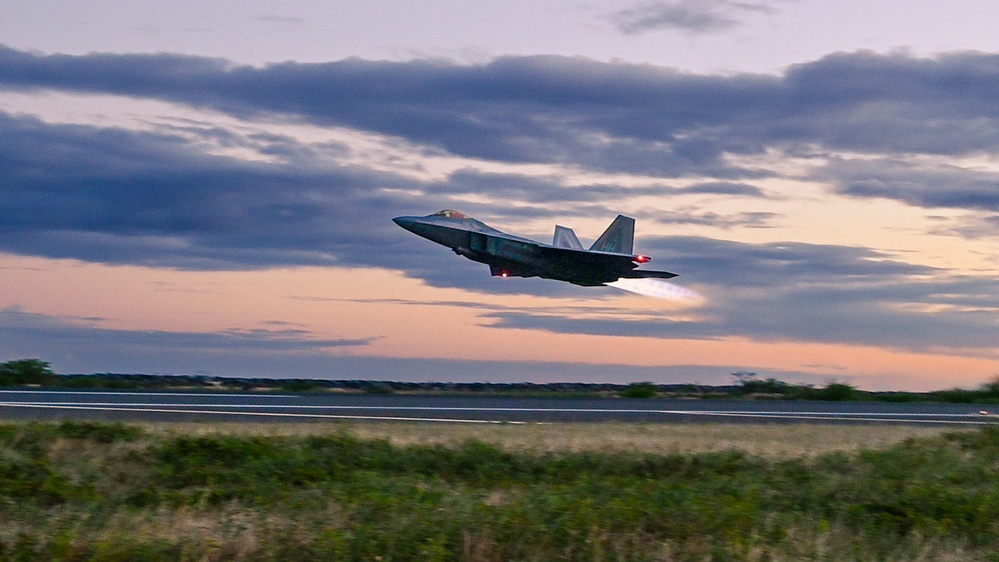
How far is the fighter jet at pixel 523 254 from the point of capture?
35500 mm

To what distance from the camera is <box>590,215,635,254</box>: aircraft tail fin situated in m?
39.6

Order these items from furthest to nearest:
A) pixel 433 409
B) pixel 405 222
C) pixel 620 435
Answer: pixel 405 222 → pixel 433 409 → pixel 620 435

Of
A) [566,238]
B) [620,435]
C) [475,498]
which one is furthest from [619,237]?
[475,498]

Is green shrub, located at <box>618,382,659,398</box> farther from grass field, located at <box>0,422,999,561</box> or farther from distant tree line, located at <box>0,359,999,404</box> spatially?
grass field, located at <box>0,422,999,561</box>

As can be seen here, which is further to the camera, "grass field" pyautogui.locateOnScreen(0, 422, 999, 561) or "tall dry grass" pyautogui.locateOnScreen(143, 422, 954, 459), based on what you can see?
"tall dry grass" pyautogui.locateOnScreen(143, 422, 954, 459)

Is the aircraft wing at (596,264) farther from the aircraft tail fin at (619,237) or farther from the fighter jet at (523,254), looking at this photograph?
the aircraft tail fin at (619,237)

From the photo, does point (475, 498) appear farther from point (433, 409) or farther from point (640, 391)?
point (640, 391)

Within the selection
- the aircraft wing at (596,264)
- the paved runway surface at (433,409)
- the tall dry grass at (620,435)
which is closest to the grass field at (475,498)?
A: the tall dry grass at (620,435)

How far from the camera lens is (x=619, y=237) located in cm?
3962

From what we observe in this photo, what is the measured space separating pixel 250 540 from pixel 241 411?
16.5m

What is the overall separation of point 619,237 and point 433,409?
14.8 meters

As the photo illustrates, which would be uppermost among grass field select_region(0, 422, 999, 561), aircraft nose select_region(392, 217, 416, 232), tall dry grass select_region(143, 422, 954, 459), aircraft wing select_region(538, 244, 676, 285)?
aircraft nose select_region(392, 217, 416, 232)

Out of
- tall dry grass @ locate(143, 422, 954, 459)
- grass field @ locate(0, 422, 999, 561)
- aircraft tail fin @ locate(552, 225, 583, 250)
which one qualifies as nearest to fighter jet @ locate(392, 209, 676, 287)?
aircraft tail fin @ locate(552, 225, 583, 250)

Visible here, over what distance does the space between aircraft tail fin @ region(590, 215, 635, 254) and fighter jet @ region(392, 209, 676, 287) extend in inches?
92.8
